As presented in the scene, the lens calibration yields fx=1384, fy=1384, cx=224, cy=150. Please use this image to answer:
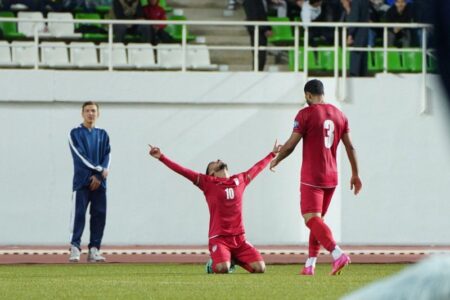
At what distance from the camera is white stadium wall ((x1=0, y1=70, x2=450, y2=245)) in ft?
77.0

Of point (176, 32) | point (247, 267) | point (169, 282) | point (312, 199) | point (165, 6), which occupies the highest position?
point (165, 6)

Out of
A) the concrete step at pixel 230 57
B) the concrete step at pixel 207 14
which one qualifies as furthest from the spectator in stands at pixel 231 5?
the concrete step at pixel 230 57

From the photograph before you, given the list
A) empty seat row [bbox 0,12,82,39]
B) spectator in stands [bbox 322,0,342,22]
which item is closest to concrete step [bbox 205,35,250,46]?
spectator in stands [bbox 322,0,342,22]

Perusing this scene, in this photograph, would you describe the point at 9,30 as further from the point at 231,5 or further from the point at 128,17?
Answer: the point at 231,5

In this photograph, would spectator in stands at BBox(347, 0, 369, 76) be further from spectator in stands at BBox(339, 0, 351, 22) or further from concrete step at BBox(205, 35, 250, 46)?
concrete step at BBox(205, 35, 250, 46)

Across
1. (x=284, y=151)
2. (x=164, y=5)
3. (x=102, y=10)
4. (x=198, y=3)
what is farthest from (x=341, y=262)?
(x=198, y=3)

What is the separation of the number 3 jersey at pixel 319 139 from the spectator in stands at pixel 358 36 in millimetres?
10613

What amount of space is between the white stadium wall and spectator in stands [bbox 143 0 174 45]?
217cm

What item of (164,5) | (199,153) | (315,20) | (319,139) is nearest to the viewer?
(319,139)

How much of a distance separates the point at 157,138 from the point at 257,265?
9567mm

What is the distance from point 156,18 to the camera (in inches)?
1028

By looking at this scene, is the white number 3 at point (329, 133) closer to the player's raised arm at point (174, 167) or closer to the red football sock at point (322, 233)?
the red football sock at point (322, 233)

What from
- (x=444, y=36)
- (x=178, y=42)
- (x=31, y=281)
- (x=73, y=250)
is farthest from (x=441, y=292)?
(x=178, y=42)

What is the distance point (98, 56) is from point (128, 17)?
3.34ft
